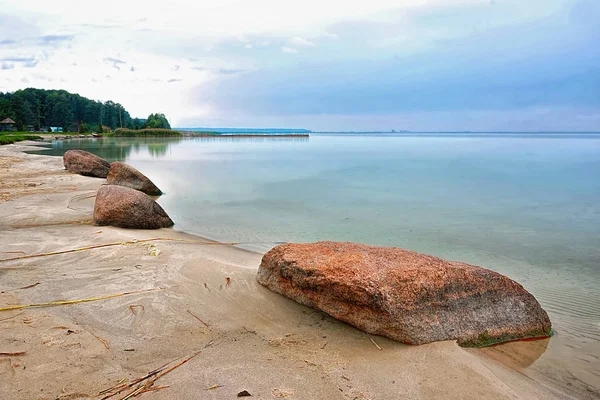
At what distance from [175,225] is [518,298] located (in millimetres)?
8667

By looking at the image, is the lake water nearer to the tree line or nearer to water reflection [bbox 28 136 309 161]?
water reflection [bbox 28 136 309 161]

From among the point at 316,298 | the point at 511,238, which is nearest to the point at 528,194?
the point at 511,238

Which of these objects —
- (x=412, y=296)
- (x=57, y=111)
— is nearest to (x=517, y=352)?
(x=412, y=296)

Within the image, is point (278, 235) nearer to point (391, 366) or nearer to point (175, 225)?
point (175, 225)

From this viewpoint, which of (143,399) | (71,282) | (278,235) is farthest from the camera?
(278,235)

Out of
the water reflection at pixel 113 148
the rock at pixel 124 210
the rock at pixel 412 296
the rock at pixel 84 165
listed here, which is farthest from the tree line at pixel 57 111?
the rock at pixel 412 296

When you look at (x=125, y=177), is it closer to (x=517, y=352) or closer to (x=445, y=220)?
(x=445, y=220)

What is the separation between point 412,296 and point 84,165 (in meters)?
19.7

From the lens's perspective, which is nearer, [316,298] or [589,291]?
[316,298]

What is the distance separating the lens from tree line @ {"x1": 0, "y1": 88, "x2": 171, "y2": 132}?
89.9m

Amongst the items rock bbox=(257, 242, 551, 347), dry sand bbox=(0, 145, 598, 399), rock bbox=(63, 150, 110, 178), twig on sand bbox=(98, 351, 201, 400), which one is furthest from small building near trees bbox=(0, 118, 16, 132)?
twig on sand bbox=(98, 351, 201, 400)

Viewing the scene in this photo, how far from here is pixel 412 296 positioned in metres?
4.42

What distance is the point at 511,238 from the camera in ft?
35.7

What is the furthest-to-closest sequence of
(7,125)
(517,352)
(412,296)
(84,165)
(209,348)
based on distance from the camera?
(7,125) < (84,165) < (517,352) < (412,296) < (209,348)
